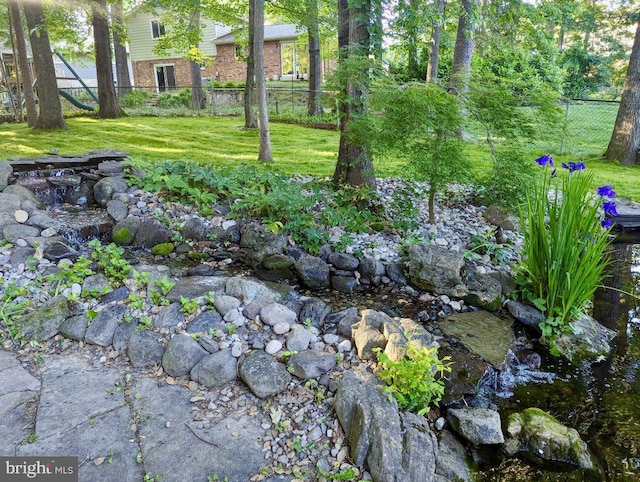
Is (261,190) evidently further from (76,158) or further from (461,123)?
(76,158)

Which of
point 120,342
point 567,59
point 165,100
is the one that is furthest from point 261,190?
point 567,59

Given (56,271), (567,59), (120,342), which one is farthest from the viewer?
(567,59)

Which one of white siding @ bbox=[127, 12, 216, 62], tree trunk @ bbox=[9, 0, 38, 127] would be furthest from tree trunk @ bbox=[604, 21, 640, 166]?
white siding @ bbox=[127, 12, 216, 62]

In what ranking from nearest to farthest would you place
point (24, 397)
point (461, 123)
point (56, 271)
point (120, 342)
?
point (24, 397) < point (120, 342) < point (56, 271) < point (461, 123)

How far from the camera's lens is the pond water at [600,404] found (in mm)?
2164

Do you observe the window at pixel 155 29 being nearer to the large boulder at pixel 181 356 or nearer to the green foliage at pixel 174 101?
the green foliage at pixel 174 101

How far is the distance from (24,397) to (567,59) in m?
17.9

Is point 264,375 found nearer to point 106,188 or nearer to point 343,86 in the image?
point 343,86

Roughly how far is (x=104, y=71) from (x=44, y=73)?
9.86 feet

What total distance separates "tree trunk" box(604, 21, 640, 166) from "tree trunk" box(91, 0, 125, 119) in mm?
11597

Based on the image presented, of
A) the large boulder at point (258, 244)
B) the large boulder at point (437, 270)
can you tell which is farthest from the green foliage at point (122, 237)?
the large boulder at point (437, 270)

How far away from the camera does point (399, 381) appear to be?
2.29m

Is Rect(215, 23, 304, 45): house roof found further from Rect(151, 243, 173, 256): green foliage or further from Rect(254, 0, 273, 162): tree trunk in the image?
Rect(151, 243, 173, 256): green foliage

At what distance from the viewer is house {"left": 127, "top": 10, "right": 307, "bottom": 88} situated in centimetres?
2042
